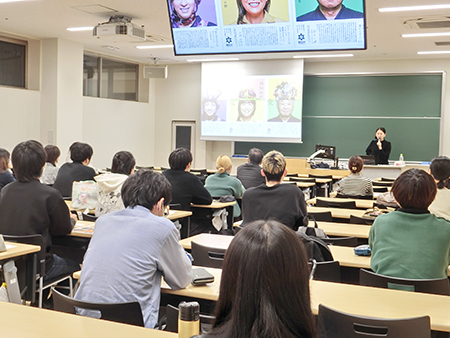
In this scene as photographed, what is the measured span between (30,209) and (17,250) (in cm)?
47

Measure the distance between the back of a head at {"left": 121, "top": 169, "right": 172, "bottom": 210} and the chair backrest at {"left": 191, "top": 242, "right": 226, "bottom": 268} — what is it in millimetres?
654

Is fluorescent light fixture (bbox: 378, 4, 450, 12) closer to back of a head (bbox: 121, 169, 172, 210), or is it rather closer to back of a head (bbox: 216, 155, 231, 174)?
back of a head (bbox: 216, 155, 231, 174)

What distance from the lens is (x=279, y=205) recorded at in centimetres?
370

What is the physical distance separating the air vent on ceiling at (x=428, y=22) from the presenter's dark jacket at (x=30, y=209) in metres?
6.44

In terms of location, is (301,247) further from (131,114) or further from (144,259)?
(131,114)

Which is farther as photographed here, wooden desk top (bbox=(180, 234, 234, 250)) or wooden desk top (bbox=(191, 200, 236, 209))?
wooden desk top (bbox=(191, 200, 236, 209))

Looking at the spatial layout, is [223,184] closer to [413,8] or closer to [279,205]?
[279,205]

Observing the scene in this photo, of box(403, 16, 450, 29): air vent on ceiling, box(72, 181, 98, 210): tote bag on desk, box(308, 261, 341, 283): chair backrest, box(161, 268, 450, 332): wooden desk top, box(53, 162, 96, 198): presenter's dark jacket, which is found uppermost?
box(403, 16, 450, 29): air vent on ceiling

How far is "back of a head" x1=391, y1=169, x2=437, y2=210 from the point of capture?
2660 mm

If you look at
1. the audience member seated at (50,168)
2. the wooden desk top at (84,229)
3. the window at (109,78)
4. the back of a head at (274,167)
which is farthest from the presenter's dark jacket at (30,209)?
the window at (109,78)

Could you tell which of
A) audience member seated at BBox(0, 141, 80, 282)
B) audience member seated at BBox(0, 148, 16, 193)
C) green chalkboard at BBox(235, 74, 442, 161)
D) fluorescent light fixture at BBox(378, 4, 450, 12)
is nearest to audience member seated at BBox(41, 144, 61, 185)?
audience member seated at BBox(0, 148, 16, 193)

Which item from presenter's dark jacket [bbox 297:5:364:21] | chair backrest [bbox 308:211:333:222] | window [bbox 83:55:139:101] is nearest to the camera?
chair backrest [bbox 308:211:333:222]

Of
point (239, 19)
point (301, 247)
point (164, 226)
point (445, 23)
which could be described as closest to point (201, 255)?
point (164, 226)

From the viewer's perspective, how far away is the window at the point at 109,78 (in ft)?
38.2
